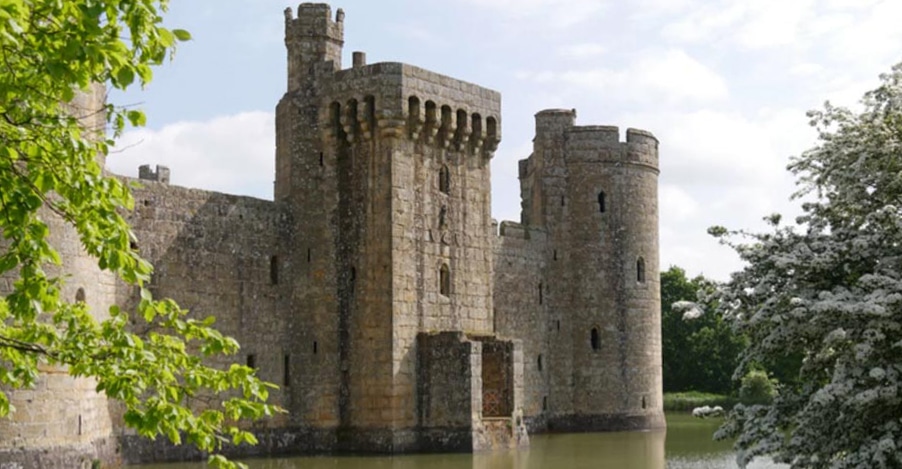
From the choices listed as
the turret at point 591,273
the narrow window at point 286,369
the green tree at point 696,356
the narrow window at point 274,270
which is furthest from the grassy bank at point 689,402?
the narrow window at point 274,270

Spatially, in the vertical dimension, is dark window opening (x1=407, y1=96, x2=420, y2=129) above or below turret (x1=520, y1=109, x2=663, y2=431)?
above

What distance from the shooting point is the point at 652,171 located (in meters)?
36.0

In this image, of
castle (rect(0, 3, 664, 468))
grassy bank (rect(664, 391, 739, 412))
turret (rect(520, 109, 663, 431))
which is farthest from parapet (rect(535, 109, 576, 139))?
grassy bank (rect(664, 391, 739, 412))

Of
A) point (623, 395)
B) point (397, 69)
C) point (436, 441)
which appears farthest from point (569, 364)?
point (397, 69)

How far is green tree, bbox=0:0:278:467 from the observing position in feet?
20.2

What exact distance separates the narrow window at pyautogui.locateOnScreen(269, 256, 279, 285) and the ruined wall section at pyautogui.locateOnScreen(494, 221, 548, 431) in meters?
7.94

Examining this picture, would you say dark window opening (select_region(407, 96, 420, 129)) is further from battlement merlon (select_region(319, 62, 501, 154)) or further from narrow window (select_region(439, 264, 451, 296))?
narrow window (select_region(439, 264, 451, 296))

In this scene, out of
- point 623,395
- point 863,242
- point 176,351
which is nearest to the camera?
point 176,351

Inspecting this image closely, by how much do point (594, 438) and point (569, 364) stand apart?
3.84 metres

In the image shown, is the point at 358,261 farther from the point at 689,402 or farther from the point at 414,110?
the point at 689,402

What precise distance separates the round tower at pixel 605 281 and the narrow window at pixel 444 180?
7.85m

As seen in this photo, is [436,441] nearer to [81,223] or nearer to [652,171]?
[652,171]

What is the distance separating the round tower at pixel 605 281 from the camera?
34594 mm

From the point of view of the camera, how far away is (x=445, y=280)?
27.3 metres
